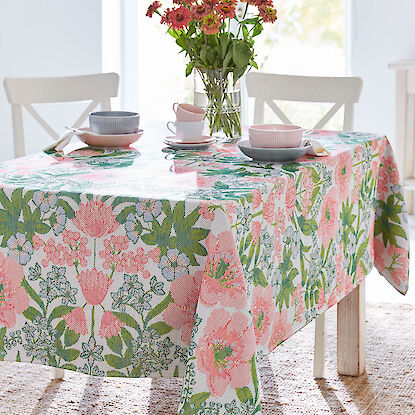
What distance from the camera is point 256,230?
1450 mm

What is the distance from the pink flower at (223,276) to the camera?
1.31 m

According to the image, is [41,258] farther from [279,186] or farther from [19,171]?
[279,186]

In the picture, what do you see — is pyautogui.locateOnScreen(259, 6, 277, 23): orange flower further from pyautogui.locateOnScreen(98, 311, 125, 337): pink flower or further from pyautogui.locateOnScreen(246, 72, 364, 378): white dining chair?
pyautogui.locateOnScreen(98, 311, 125, 337): pink flower

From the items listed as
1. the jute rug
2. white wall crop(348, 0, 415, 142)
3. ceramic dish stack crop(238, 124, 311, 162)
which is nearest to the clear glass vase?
ceramic dish stack crop(238, 124, 311, 162)

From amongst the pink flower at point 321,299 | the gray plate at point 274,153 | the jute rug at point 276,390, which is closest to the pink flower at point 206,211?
the gray plate at point 274,153

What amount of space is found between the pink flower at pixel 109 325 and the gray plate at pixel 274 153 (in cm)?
56

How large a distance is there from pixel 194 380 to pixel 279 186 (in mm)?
456

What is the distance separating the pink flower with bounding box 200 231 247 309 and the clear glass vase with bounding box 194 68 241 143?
2.82 feet

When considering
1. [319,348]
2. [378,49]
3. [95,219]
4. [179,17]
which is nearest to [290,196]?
[95,219]

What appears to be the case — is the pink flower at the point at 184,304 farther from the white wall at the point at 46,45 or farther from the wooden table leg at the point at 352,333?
the white wall at the point at 46,45

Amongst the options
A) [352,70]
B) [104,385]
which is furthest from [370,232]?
[352,70]

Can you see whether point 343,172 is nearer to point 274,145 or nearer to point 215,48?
point 274,145

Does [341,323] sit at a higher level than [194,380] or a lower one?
lower

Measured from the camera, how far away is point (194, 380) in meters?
1.30
